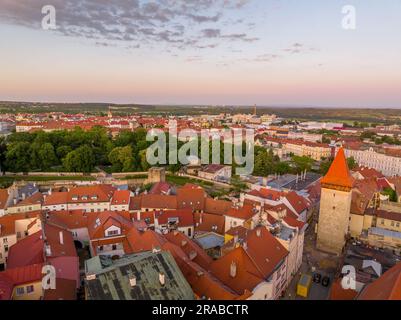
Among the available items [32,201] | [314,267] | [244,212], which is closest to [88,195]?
[32,201]

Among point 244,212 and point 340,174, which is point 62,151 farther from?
point 340,174

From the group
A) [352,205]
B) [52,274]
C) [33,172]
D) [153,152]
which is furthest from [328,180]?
[33,172]

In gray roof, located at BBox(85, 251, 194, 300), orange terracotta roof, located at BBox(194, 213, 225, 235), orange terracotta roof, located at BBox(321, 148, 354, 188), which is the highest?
orange terracotta roof, located at BBox(321, 148, 354, 188)

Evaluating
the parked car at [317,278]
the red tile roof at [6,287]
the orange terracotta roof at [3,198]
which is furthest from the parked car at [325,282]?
the orange terracotta roof at [3,198]

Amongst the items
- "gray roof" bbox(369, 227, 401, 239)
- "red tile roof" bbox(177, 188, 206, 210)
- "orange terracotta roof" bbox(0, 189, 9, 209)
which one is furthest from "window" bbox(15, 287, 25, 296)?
"gray roof" bbox(369, 227, 401, 239)

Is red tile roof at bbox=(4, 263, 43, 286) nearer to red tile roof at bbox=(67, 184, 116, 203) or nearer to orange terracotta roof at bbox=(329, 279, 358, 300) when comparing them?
orange terracotta roof at bbox=(329, 279, 358, 300)
